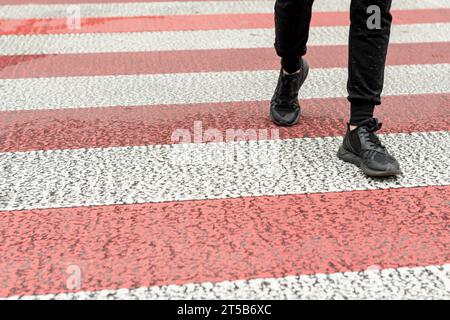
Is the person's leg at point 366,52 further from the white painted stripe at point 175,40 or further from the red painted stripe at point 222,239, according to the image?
the white painted stripe at point 175,40

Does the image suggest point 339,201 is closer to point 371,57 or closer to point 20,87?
point 371,57

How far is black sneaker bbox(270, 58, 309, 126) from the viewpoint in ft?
9.95

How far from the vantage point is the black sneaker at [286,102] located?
119 inches

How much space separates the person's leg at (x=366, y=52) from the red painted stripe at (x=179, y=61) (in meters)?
1.45

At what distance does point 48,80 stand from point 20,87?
0.19m

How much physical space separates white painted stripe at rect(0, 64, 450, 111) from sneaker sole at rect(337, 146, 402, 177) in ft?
2.94

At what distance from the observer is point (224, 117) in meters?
3.16

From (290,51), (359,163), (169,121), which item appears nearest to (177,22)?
(169,121)

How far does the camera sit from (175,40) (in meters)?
4.66

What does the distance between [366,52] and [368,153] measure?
39 centimetres

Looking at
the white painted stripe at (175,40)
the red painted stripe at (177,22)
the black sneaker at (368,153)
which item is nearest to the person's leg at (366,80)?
the black sneaker at (368,153)

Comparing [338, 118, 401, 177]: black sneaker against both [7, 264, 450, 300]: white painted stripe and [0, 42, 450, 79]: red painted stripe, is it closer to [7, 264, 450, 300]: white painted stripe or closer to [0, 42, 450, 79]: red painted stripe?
[7, 264, 450, 300]: white painted stripe

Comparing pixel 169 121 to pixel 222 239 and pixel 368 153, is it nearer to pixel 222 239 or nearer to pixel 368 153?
pixel 368 153

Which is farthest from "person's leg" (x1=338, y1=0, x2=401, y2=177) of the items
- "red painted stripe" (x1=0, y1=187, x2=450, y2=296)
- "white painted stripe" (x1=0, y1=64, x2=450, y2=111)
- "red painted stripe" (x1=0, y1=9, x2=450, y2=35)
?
"red painted stripe" (x1=0, y1=9, x2=450, y2=35)
